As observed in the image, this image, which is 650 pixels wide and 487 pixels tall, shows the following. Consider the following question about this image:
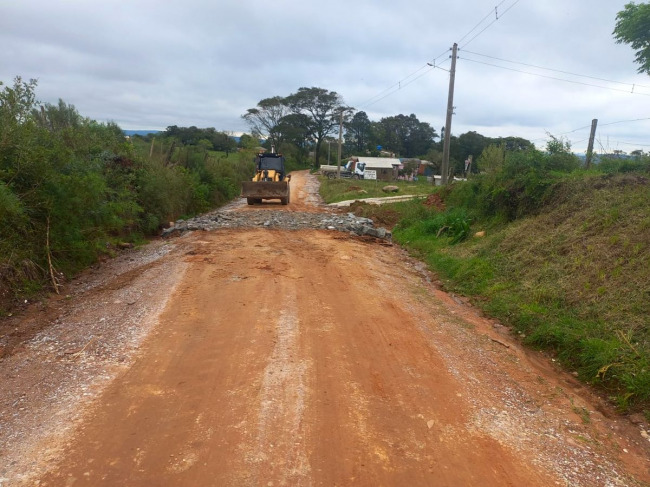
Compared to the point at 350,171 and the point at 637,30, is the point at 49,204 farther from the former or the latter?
the point at 350,171

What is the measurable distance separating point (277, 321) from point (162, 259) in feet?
16.5

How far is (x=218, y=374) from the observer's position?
473cm

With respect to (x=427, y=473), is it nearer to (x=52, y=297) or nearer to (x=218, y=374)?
(x=218, y=374)

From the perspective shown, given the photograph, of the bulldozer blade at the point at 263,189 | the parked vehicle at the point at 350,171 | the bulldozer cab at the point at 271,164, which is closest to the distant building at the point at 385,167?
the parked vehicle at the point at 350,171

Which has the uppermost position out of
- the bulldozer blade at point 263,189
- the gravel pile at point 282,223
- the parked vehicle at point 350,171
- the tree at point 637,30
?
the tree at point 637,30

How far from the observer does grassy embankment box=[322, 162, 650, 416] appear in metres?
5.54

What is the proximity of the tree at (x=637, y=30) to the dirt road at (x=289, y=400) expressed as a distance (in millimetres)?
17914

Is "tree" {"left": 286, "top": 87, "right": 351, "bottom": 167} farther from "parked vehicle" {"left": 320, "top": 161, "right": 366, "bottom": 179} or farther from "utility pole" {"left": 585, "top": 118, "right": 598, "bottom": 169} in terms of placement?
"utility pole" {"left": 585, "top": 118, "right": 598, "bottom": 169}

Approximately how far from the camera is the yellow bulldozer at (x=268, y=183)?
76.5 ft

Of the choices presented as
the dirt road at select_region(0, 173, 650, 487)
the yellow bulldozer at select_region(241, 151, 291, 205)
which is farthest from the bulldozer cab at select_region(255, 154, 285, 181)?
the dirt road at select_region(0, 173, 650, 487)

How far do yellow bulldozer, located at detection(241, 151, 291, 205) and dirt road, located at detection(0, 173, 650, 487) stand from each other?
632 inches

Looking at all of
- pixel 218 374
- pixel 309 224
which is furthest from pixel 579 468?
pixel 309 224

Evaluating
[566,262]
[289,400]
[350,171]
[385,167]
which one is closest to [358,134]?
[385,167]

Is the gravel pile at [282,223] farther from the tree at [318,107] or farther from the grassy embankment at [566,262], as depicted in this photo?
the tree at [318,107]
